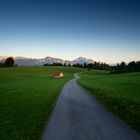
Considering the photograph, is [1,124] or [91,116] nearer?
[1,124]

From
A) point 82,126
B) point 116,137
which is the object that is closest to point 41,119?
point 82,126

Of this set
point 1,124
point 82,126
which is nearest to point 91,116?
point 82,126

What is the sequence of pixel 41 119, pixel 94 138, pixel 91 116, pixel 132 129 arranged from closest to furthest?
pixel 94 138, pixel 132 129, pixel 41 119, pixel 91 116

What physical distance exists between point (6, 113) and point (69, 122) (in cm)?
563

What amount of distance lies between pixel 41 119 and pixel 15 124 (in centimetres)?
195

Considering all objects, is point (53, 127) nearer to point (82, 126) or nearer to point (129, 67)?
point (82, 126)

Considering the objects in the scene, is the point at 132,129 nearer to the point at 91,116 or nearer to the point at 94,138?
the point at 94,138

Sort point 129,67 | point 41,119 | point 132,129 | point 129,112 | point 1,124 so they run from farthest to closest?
point 129,67 → point 129,112 → point 41,119 → point 1,124 → point 132,129

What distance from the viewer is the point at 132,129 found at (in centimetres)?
1139

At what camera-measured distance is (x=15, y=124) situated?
1233cm

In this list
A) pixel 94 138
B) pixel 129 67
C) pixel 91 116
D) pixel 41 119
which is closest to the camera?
pixel 94 138

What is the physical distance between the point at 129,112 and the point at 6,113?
31.3 feet

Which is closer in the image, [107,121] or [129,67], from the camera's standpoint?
[107,121]

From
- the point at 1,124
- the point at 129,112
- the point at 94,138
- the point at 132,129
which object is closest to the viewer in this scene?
the point at 94,138
